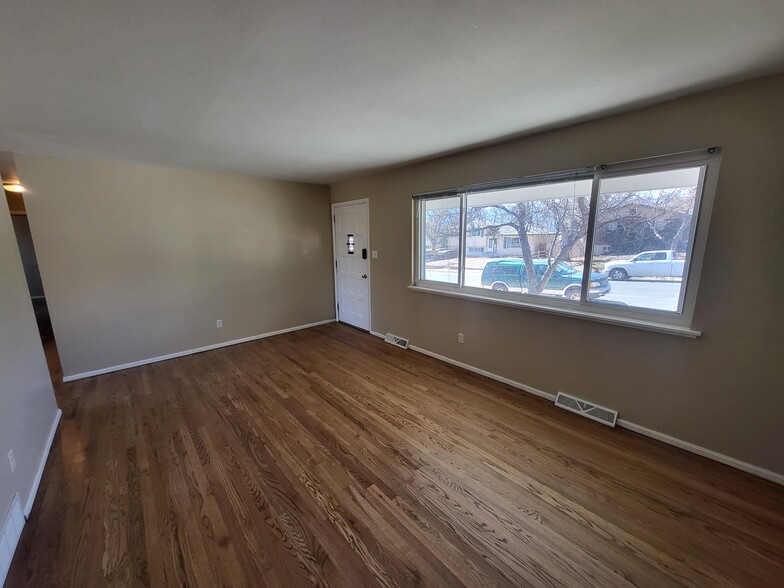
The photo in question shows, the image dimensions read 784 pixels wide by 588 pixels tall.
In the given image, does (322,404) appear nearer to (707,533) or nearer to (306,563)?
(306,563)

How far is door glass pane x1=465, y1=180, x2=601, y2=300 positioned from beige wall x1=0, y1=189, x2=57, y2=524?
3506 millimetres

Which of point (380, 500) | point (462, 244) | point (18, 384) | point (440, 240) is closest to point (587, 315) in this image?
point (462, 244)

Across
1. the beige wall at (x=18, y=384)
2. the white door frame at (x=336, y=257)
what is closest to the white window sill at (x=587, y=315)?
the white door frame at (x=336, y=257)

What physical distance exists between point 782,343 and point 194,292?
5.34 metres

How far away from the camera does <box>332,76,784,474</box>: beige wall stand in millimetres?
1720

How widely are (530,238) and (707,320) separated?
1.33 metres

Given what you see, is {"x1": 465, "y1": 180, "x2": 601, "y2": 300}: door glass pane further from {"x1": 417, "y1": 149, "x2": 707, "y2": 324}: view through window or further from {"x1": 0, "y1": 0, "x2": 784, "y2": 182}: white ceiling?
{"x1": 0, "y1": 0, "x2": 784, "y2": 182}: white ceiling

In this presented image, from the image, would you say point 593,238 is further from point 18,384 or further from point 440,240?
point 18,384

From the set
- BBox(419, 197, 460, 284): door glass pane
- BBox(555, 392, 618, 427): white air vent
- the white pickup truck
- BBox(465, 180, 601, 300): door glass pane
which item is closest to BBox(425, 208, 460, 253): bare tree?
BBox(419, 197, 460, 284): door glass pane

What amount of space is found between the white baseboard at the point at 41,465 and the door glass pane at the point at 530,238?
3.59 m

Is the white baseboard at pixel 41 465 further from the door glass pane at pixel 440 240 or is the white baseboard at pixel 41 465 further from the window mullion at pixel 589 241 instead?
the window mullion at pixel 589 241

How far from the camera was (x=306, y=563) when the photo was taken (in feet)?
4.56

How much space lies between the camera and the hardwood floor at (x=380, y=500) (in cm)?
136

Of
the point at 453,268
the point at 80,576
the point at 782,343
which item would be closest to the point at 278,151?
the point at 453,268
